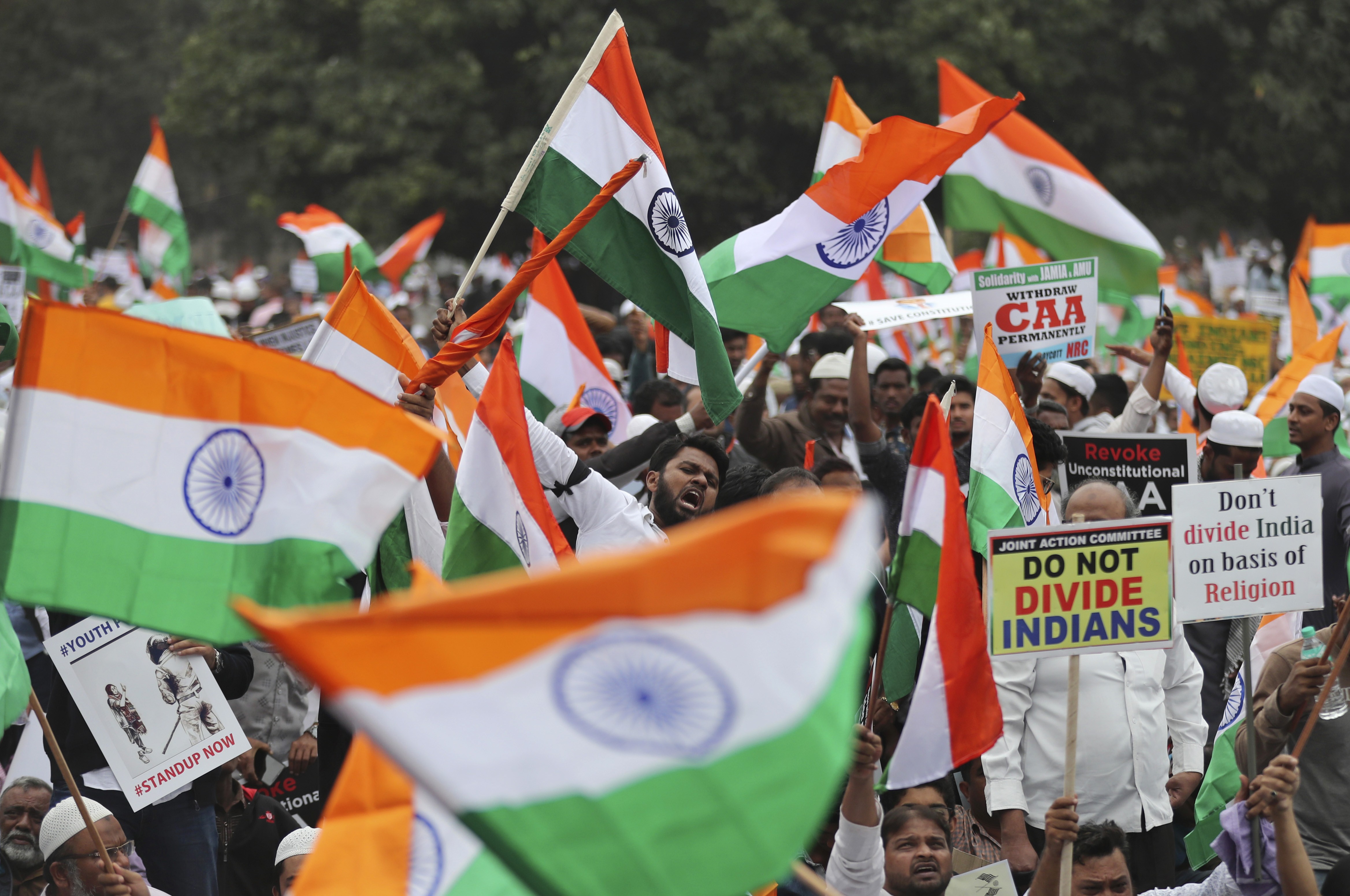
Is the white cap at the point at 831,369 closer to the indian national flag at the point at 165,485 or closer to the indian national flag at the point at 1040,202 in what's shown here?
the indian national flag at the point at 1040,202

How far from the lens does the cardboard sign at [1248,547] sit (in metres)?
4.48

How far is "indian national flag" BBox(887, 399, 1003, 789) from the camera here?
13.1 feet

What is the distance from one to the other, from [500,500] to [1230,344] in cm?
676

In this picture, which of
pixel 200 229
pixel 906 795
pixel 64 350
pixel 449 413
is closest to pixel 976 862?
pixel 906 795

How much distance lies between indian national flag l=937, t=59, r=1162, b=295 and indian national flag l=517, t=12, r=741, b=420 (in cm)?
365

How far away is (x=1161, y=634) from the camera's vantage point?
409 cm

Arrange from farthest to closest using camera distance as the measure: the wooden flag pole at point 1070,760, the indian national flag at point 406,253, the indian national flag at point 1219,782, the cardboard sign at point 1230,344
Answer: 1. the indian national flag at point 406,253
2. the cardboard sign at point 1230,344
3. the indian national flag at point 1219,782
4. the wooden flag pole at point 1070,760

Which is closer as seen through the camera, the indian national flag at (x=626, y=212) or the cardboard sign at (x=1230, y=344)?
the indian national flag at (x=626, y=212)

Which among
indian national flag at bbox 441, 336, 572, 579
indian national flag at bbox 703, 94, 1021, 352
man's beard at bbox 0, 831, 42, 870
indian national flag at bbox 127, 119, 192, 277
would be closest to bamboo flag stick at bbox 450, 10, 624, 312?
indian national flag at bbox 441, 336, 572, 579

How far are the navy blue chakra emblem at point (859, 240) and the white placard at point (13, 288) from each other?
6896 millimetres

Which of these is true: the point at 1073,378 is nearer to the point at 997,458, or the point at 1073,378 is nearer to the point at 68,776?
the point at 997,458

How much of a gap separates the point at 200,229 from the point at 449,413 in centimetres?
5054

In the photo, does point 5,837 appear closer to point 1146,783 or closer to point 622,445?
point 622,445

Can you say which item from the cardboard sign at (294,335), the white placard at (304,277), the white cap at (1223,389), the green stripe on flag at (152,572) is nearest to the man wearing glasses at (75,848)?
the green stripe on flag at (152,572)
